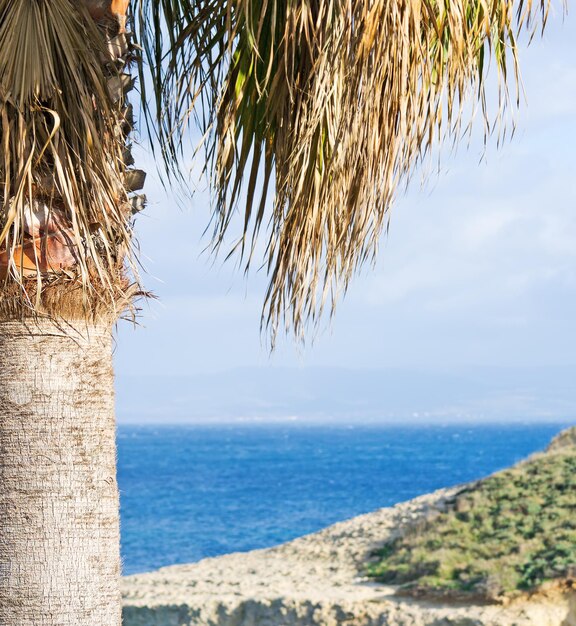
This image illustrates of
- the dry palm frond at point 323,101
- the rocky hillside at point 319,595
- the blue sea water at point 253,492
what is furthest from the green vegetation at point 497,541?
the blue sea water at point 253,492

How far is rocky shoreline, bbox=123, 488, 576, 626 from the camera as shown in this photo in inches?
539

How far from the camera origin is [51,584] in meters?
3.27

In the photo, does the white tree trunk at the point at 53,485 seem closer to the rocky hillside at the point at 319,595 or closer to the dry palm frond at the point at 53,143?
the dry palm frond at the point at 53,143

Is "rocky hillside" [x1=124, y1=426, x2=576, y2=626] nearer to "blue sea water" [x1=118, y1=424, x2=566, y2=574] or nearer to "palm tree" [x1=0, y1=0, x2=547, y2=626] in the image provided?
"palm tree" [x1=0, y1=0, x2=547, y2=626]

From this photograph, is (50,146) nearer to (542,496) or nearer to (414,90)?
(414,90)

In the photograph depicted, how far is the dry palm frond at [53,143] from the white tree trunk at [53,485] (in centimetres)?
26

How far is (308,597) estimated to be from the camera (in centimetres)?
1503

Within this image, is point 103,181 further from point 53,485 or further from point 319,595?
point 319,595

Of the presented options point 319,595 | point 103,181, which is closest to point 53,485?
point 103,181

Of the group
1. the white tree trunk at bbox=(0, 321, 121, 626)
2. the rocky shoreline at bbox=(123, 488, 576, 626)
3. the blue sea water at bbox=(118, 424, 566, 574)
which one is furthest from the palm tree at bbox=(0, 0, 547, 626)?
the blue sea water at bbox=(118, 424, 566, 574)

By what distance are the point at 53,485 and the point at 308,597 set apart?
41.0 feet

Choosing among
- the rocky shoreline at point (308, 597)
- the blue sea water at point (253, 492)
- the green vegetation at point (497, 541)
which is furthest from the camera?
the blue sea water at point (253, 492)

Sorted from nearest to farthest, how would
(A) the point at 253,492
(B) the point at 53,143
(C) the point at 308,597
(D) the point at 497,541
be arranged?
(B) the point at 53,143 → (C) the point at 308,597 → (D) the point at 497,541 → (A) the point at 253,492

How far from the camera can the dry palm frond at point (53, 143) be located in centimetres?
323
